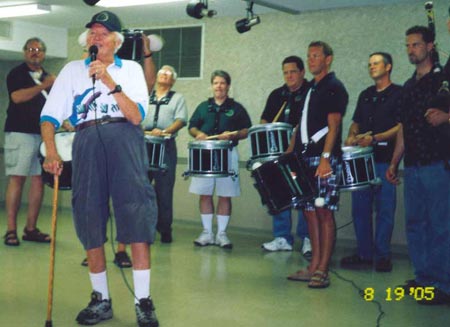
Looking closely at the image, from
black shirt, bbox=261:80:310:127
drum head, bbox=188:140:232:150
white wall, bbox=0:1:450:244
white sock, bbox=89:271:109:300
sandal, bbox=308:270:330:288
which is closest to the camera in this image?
white sock, bbox=89:271:109:300

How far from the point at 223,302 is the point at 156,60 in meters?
4.94

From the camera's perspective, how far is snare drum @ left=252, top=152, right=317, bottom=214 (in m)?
4.46

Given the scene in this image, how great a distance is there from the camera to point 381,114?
557 cm

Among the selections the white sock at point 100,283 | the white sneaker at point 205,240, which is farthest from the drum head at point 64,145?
the white sneaker at point 205,240

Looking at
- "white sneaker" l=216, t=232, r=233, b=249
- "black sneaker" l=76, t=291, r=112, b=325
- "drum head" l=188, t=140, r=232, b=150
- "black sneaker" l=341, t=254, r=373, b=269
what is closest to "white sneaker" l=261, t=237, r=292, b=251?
"white sneaker" l=216, t=232, r=233, b=249

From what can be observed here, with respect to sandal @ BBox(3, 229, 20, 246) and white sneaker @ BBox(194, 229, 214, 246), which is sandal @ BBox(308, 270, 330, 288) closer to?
white sneaker @ BBox(194, 229, 214, 246)

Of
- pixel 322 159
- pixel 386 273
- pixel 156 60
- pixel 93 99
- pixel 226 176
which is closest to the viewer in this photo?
pixel 93 99

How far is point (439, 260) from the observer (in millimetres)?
4180

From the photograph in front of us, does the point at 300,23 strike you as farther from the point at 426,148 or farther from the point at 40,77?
the point at 426,148

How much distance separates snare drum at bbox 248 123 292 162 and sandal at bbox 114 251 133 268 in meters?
1.27

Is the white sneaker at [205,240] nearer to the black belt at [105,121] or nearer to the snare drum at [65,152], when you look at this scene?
the snare drum at [65,152]

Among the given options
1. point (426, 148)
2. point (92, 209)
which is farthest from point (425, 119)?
point (92, 209)

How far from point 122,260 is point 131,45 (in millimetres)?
1738

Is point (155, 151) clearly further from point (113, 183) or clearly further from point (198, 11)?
point (113, 183)
